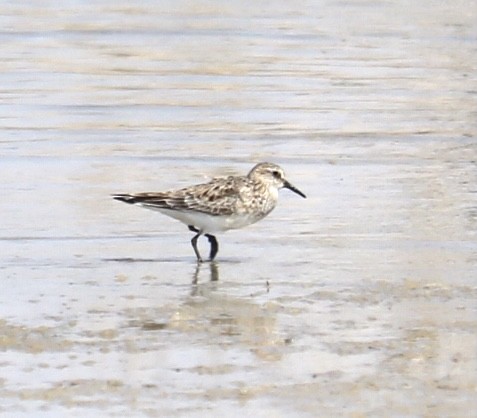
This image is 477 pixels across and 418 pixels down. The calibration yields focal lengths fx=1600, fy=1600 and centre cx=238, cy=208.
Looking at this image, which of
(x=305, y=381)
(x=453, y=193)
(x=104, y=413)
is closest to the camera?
(x=104, y=413)

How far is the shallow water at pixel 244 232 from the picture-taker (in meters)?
6.80

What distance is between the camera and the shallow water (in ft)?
22.3

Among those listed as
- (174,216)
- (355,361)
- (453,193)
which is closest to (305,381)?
(355,361)

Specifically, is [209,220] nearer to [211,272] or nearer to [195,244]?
[195,244]

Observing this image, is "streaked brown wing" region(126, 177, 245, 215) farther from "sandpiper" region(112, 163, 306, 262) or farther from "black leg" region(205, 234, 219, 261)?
"black leg" region(205, 234, 219, 261)

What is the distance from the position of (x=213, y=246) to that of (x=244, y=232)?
876 mm

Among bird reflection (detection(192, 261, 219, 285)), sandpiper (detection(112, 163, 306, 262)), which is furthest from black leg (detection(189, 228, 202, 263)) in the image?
bird reflection (detection(192, 261, 219, 285))

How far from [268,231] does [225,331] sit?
2936mm

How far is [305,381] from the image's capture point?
22.2ft

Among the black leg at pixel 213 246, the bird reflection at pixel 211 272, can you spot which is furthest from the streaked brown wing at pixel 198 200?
the bird reflection at pixel 211 272

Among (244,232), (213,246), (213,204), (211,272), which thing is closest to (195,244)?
(213,246)

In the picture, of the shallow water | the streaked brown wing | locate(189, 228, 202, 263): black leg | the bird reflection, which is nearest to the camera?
the shallow water

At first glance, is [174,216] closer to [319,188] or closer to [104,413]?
[319,188]

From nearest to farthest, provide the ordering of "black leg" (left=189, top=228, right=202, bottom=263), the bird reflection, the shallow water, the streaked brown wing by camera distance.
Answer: the shallow water → the bird reflection → "black leg" (left=189, top=228, right=202, bottom=263) → the streaked brown wing
